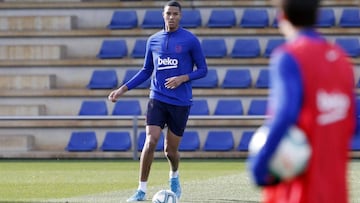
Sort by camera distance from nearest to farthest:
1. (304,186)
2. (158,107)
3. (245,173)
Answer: (304,186) → (158,107) → (245,173)

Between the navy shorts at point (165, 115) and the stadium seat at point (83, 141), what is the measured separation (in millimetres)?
12537

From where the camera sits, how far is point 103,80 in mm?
26234

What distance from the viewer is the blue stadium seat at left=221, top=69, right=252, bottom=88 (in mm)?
25938

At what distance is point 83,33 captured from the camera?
27531mm

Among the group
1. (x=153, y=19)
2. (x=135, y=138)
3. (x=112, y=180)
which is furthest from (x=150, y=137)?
(x=153, y=19)

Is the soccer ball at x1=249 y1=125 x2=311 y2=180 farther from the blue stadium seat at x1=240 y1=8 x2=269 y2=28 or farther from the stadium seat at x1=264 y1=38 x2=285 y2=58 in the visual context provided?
the blue stadium seat at x1=240 y1=8 x2=269 y2=28

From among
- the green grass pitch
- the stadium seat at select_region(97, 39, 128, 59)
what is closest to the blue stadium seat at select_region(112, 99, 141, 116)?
the stadium seat at select_region(97, 39, 128, 59)

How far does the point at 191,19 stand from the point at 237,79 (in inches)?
89.4

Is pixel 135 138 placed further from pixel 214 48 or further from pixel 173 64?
pixel 173 64

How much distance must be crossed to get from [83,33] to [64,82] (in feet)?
4.65

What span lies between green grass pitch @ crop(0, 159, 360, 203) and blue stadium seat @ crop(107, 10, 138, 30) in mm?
4963

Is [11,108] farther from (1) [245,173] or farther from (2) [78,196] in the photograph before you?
(2) [78,196]

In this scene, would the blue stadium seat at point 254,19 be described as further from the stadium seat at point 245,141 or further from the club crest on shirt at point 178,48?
the club crest on shirt at point 178,48

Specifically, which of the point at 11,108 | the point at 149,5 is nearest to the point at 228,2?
the point at 149,5
